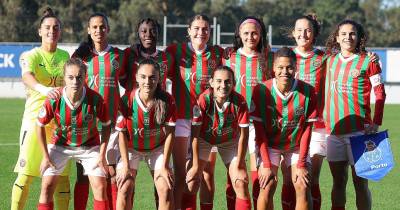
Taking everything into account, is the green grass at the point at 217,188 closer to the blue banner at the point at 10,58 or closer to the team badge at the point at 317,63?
the team badge at the point at 317,63

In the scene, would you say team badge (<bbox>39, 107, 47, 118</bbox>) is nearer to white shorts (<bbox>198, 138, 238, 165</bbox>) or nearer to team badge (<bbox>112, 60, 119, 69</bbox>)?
team badge (<bbox>112, 60, 119, 69</bbox>)

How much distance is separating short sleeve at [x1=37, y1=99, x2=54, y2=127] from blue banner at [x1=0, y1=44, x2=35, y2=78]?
1901 cm

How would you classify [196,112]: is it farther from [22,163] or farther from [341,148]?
[22,163]

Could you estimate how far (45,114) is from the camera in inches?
248

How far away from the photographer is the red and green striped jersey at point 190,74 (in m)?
7.07

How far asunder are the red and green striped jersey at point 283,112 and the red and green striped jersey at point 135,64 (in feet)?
2.94

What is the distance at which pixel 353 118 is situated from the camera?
6.83m

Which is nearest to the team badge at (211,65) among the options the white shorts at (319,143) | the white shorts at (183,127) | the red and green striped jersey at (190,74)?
the red and green striped jersey at (190,74)

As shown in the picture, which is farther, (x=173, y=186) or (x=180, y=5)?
(x=180, y=5)

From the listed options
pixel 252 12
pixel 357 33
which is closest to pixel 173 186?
pixel 357 33

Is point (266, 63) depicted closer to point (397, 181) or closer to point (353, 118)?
point (353, 118)

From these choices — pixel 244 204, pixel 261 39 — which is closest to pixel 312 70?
pixel 261 39

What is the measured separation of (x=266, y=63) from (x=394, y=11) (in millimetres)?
58346

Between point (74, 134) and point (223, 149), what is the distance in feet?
4.23
